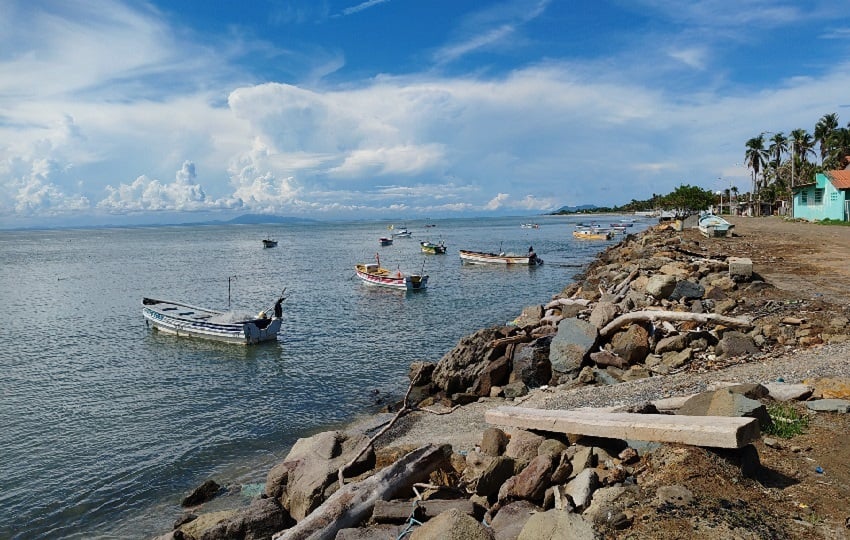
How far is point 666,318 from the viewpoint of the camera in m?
16.6

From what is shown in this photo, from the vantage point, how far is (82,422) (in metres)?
16.6

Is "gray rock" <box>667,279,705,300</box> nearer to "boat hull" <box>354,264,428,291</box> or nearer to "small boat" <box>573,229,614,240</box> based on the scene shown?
"boat hull" <box>354,264,428,291</box>

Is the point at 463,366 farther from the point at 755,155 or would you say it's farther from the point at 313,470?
the point at 755,155

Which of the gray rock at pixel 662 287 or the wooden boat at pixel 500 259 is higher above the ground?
the gray rock at pixel 662 287

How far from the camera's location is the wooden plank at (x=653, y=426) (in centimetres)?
658

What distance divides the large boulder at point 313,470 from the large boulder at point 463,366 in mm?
6113

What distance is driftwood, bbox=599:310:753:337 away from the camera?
1572 cm

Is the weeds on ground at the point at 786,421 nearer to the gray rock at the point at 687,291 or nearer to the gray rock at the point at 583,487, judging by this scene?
the gray rock at the point at 583,487

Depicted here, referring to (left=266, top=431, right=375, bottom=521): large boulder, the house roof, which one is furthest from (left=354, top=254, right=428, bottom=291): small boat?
the house roof

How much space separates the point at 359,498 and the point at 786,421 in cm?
596

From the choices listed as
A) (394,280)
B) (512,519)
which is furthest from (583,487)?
(394,280)

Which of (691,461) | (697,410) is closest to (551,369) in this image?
(697,410)

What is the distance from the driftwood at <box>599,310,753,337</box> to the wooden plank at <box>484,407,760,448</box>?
8.92m

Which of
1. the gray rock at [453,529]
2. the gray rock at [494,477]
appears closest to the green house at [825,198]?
the gray rock at [494,477]
